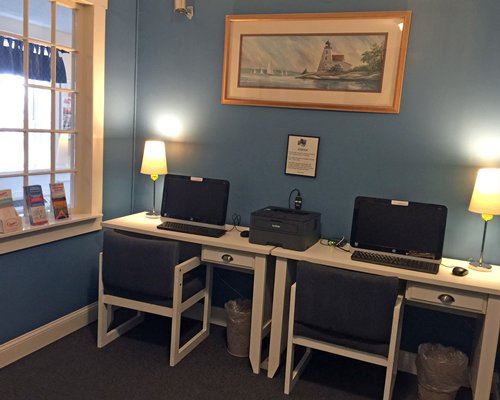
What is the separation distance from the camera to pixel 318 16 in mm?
2926

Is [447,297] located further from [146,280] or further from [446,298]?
[146,280]

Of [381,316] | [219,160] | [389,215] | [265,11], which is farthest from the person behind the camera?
[219,160]

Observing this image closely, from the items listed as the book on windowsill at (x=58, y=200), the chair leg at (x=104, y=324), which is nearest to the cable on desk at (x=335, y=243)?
the chair leg at (x=104, y=324)

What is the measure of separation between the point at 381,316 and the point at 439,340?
2.86ft

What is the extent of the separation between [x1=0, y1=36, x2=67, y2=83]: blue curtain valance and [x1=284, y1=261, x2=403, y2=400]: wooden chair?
1904 mm

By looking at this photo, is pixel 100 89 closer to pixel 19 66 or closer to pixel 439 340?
pixel 19 66

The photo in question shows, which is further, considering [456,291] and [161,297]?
[161,297]

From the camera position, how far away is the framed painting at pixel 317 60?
2811 millimetres

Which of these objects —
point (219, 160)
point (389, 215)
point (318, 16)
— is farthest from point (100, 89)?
point (389, 215)

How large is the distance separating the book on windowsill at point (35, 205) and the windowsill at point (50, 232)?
0.16ft

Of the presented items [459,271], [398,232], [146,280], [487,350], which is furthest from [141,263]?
[487,350]

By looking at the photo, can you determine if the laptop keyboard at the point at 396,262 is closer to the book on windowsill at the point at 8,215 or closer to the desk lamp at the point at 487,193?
the desk lamp at the point at 487,193

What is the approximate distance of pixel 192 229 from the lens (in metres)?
2.98

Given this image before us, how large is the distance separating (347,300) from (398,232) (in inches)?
23.8
